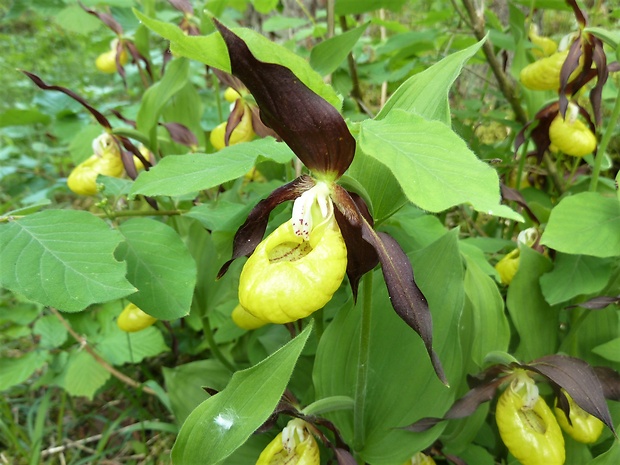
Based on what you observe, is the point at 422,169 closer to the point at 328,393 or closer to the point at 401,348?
the point at 401,348

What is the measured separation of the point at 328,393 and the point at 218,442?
460 millimetres

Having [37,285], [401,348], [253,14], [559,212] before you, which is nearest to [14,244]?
[37,285]

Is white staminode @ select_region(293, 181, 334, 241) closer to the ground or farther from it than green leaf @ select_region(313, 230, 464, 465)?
farther from it

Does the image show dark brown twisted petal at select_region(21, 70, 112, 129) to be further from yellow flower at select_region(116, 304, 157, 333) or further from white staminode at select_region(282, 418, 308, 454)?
white staminode at select_region(282, 418, 308, 454)

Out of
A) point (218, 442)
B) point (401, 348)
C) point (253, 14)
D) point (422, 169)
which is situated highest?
point (422, 169)

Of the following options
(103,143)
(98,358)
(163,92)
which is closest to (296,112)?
(163,92)

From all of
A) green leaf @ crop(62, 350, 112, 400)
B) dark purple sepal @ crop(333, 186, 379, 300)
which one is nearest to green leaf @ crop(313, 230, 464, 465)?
dark purple sepal @ crop(333, 186, 379, 300)

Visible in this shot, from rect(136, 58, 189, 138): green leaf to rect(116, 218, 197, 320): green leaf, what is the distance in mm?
536

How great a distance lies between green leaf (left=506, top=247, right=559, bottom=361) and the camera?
1365mm

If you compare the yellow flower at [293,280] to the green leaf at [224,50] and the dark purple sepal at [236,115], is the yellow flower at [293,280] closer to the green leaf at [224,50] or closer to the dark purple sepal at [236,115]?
the green leaf at [224,50]

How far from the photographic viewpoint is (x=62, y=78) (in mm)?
4105

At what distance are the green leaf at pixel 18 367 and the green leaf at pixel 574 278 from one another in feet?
5.97

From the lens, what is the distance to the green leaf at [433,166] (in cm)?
49

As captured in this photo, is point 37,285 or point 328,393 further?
→ point 328,393
